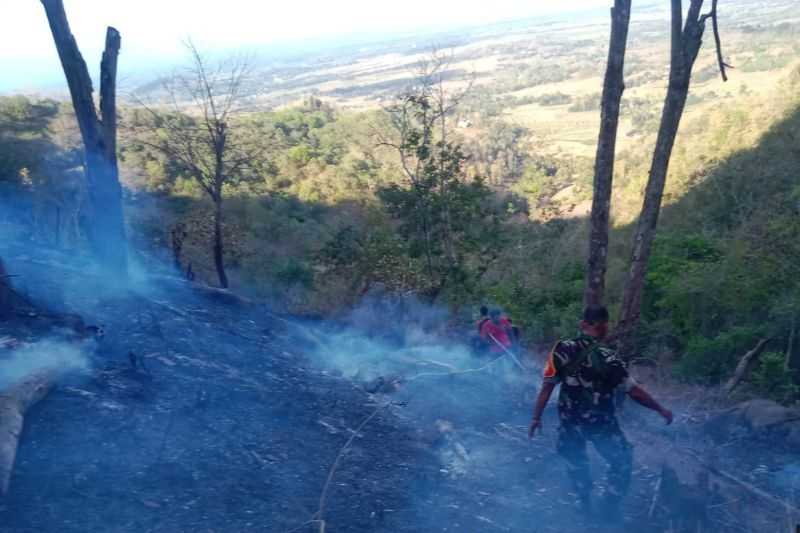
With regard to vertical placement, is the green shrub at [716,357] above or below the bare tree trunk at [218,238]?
below

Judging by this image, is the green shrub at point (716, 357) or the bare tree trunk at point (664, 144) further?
the green shrub at point (716, 357)

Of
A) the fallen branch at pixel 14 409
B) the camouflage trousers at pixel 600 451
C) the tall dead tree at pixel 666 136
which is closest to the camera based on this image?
the camouflage trousers at pixel 600 451

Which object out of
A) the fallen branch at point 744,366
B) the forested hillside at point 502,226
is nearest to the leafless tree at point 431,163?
the forested hillside at point 502,226

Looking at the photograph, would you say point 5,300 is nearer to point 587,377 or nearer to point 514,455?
point 514,455

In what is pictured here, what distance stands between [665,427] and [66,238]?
41.3ft

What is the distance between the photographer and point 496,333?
29.9 ft

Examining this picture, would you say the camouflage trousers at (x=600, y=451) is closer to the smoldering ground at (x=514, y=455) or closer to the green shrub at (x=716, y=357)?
the smoldering ground at (x=514, y=455)

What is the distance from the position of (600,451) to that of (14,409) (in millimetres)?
4833

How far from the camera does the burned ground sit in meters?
5.22

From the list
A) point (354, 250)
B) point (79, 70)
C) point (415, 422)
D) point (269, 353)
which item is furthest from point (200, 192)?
point (415, 422)

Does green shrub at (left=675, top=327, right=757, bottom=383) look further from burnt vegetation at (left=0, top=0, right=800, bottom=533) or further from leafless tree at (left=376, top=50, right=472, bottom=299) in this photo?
leafless tree at (left=376, top=50, right=472, bottom=299)

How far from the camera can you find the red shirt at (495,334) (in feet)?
29.8

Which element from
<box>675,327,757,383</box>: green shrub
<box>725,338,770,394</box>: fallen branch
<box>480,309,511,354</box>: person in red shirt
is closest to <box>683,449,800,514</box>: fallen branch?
<box>725,338,770,394</box>: fallen branch

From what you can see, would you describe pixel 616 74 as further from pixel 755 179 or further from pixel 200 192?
pixel 200 192
